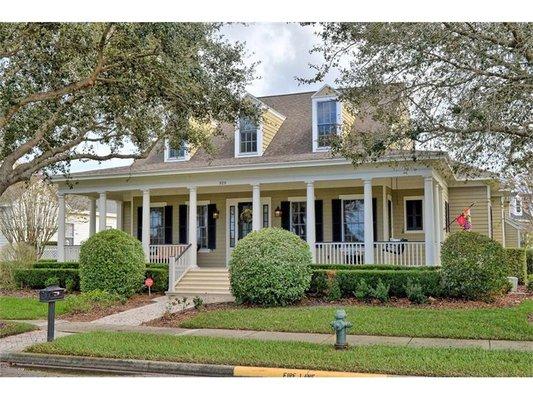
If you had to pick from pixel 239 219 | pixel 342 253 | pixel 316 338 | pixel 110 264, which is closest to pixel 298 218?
pixel 239 219

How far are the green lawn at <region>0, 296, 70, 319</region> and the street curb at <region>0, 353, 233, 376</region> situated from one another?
419cm

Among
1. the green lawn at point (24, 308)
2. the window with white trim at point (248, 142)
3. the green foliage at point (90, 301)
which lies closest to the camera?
the green lawn at point (24, 308)

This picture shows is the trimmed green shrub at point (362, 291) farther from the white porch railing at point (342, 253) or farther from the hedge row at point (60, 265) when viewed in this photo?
the hedge row at point (60, 265)

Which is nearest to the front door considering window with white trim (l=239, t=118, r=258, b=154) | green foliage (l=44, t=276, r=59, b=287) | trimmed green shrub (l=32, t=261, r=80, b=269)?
window with white trim (l=239, t=118, r=258, b=154)

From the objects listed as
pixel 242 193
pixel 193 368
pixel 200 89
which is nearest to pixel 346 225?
pixel 242 193

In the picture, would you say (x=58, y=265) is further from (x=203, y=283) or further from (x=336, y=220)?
(x=336, y=220)

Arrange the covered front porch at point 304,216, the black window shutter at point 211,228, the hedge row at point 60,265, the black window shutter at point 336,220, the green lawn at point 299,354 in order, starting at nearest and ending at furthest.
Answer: the green lawn at point 299,354 → the covered front porch at point 304,216 → the hedge row at point 60,265 → the black window shutter at point 336,220 → the black window shutter at point 211,228

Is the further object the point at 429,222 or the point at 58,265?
the point at 58,265

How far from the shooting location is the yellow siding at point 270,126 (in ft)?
58.1

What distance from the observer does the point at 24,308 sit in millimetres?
13367

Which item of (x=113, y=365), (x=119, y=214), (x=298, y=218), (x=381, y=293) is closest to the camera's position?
(x=113, y=365)

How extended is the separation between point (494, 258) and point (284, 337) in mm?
5423

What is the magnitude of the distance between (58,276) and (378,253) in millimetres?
9321

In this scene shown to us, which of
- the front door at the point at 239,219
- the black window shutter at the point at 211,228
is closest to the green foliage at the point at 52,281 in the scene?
the black window shutter at the point at 211,228
